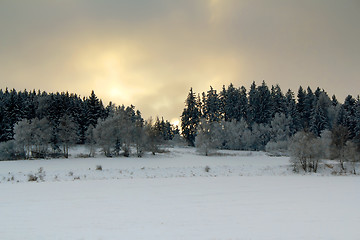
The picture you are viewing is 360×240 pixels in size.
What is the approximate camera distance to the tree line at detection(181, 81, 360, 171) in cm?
6000

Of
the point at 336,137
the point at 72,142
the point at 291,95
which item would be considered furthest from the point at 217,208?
the point at 291,95

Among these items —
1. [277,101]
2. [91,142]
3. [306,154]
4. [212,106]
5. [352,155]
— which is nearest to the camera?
[306,154]

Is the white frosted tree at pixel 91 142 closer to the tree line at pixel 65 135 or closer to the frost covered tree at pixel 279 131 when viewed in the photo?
the tree line at pixel 65 135

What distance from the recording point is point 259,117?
76500mm

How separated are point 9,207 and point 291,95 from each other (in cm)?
8357

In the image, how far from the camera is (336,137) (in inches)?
1642

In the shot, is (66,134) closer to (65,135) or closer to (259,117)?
(65,135)

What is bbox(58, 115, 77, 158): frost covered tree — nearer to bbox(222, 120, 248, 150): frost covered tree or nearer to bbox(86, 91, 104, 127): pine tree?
bbox(86, 91, 104, 127): pine tree

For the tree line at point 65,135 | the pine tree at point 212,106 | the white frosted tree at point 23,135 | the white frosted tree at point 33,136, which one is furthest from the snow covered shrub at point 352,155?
the white frosted tree at point 23,135

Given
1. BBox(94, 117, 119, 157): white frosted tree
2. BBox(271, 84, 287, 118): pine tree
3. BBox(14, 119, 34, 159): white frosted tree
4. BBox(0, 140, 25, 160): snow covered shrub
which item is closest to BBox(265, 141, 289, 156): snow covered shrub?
BBox(271, 84, 287, 118): pine tree

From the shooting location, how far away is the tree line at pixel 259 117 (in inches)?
2362

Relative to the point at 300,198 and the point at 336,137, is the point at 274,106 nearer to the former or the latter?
the point at 336,137

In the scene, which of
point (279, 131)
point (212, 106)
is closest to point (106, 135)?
point (212, 106)

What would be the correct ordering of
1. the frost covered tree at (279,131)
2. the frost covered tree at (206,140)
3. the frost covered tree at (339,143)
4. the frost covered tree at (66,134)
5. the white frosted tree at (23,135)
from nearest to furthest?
the frost covered tree at (339,143)
the white frosted tree at (23,135)
the frost covered tree at (66,134)
the frost covered tree at (206,140)
the frost covered tree at (279,131)
